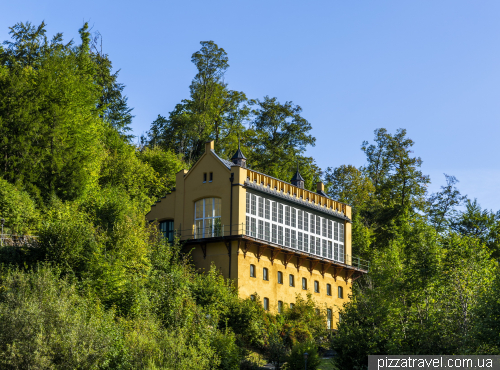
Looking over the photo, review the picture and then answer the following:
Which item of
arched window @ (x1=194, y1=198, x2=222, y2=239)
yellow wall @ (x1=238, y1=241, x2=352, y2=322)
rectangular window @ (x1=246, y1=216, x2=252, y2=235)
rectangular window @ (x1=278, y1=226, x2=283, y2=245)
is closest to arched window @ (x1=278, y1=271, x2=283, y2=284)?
yellow wall @ (x1=238, y1=241, x2=352, y2=322)

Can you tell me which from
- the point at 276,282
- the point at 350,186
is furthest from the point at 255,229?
the point at 350,186

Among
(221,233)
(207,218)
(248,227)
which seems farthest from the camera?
(207,218)

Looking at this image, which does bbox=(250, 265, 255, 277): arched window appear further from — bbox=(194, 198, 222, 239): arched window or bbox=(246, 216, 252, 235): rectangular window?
bbox=(194, 198, 222, 239): arched window

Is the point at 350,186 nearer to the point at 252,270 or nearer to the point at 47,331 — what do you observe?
the point at 252,270

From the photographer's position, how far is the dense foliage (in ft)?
116

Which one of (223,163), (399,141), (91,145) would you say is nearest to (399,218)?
(399,141)

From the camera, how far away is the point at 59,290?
38.0 m

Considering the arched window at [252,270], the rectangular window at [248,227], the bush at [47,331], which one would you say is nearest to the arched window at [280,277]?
the arched window at [252,270]

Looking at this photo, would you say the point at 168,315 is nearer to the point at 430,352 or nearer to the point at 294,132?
the point at 430,352

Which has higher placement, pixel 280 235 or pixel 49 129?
pixel 49 129

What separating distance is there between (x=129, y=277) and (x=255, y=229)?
12516mm

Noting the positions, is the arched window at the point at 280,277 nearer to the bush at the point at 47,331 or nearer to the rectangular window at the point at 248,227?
the rectangular window at the point at 248,227

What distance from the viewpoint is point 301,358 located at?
41.4 m

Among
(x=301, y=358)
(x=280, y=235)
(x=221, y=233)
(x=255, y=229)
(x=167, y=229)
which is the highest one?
(x=167, y=229)
